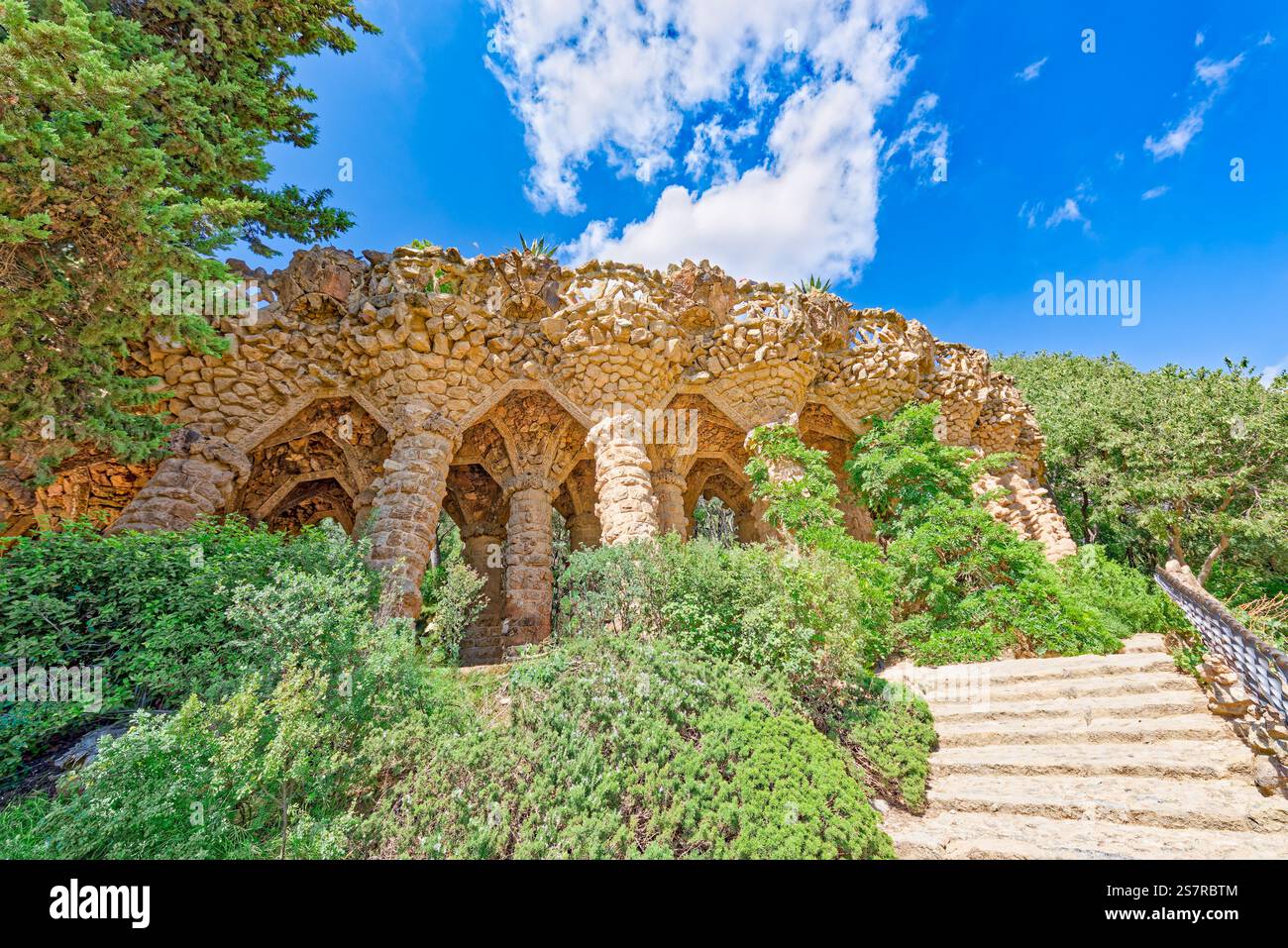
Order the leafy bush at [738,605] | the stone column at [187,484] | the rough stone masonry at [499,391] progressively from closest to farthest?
1. the leafy bush at [738,605]
2. the stone column at [187,484]
3. the rough stone masonry at [499,391]

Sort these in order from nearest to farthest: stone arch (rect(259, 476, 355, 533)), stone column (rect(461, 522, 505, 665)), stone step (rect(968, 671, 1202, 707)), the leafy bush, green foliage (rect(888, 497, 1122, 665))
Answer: stone step (rect(968, 671, 1202, 707))
the leafy bush
green foliage (rect(888, 497, 1122, 665))
stone column (rect(461, 522, 505, 665))
stone arch (rect(259, 476, 355, 533))

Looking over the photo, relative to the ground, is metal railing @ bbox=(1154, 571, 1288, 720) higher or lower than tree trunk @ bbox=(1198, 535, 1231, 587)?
higher

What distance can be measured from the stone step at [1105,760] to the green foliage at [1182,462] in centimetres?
1321

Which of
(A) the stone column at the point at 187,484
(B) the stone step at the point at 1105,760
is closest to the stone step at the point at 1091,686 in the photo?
(B) the stone step at the point at 1105,760

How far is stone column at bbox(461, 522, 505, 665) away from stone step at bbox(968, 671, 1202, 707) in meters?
9.44

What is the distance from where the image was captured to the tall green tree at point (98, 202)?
4.16m

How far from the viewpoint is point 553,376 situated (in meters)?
9.13

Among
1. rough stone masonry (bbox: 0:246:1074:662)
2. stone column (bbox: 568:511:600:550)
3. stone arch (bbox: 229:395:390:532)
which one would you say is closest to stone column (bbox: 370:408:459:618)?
rough stone masonry (bbox: 0:246:1074:662)

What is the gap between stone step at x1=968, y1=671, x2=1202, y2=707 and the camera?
4.52 m

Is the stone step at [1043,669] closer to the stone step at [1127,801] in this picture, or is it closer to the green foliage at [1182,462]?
the stone step at [1127,801]

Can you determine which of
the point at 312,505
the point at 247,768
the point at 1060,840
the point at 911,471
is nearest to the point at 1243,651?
the point at 1060,840

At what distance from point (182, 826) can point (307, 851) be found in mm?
614

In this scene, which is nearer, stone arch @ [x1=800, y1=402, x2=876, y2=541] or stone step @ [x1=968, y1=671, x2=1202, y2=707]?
stone step @ [x1=968, y1=671, x2=1202, y2=707]

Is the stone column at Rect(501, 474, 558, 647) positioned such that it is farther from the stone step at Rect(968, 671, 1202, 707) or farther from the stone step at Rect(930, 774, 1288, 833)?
the stone step at Rect(930, 774, 1288, 833)
